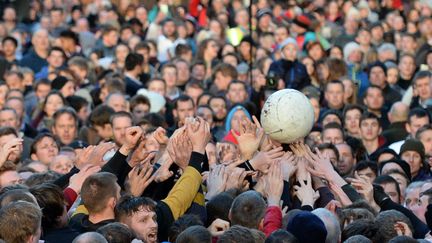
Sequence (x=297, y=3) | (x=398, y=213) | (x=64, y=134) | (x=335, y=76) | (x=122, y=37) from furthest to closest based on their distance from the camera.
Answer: (x=297, y=3) → (x=122, y=37) → (x=335, y=76) → (x=64, y=134) → (x=398, y=213)

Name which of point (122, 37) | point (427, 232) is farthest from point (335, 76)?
point (427, 232)

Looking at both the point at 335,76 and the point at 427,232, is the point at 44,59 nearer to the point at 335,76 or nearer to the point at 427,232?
the point at 335,76

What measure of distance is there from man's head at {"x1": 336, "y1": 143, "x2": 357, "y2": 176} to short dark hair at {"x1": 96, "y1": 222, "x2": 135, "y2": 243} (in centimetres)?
614

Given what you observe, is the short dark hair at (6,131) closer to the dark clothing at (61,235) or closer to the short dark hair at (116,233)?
the dark clothing at (61,235)

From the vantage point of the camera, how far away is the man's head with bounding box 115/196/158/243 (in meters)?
10.6

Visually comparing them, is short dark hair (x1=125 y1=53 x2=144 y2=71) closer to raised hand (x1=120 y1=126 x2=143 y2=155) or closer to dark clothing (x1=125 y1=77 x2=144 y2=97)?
dark clothing (x1=125 y1=77 x2=144 y2=97)

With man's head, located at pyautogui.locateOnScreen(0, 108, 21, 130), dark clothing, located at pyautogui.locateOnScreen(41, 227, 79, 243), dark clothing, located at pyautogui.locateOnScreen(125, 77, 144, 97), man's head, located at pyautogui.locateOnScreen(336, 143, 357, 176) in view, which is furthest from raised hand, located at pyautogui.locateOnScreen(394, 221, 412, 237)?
dark clothing, located at pyautogui.locateOnScreen(125, 77, 144, 97)

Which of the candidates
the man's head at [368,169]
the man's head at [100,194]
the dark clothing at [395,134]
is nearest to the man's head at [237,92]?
the dark clothing at [395,134]

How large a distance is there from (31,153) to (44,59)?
8320 mm

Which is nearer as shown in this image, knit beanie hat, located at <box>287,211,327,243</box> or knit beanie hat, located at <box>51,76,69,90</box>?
knit beanie hat, located at <box>287,211,327,243</box>

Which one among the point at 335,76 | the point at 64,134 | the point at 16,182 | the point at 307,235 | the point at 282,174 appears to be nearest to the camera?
the point at 307,235

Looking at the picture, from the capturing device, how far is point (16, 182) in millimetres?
13203

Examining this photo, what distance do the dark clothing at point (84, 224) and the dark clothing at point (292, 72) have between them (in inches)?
Answer: 449

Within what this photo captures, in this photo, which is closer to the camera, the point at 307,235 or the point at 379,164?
the point at 307,235
